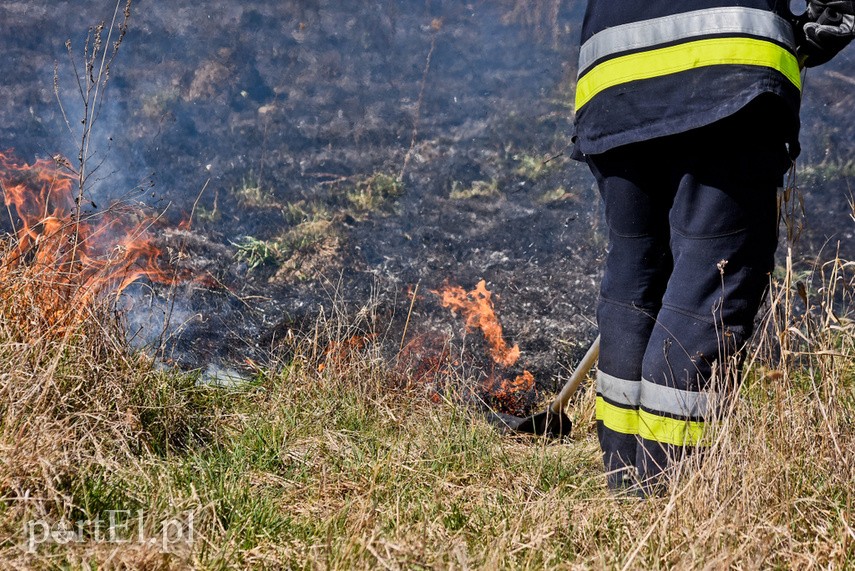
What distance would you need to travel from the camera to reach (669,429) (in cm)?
217

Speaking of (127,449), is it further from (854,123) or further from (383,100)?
(854,123)

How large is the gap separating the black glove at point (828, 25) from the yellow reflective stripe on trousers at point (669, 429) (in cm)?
118

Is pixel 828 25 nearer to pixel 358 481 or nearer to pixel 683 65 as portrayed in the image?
pixel 683 65

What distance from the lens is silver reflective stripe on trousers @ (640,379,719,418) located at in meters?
2.12

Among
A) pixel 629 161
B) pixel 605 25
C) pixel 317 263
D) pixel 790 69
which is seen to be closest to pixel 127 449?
pixel 629 161

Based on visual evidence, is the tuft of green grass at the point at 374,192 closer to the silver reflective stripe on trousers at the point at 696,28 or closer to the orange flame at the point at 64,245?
the orange flame at the point at 64,245

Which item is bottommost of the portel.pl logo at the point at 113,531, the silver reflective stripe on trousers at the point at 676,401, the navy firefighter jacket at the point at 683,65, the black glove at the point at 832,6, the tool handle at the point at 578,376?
the tool handle at the point at 578,376

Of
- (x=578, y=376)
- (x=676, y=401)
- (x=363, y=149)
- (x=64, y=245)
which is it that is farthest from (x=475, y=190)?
(x=676, y=401)

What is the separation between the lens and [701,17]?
210cm

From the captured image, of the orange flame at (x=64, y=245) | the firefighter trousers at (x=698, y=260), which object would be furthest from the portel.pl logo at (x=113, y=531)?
the firefighter trousers at (x=698, y=260)

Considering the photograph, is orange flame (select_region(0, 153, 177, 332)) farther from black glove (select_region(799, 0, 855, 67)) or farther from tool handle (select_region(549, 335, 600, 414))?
black glove (select_region(799, 0, 855, 67))

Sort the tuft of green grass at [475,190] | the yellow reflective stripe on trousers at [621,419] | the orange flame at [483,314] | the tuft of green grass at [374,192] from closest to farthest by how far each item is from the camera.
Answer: the yellow reflective stripe on trousers at [621,419], the orange flame at [483,314], the tuft of green grass at [374,192], the tuft of green grass at [475,190]

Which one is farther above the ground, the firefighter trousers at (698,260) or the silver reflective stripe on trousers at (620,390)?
the firefighter trousers at (698,260)

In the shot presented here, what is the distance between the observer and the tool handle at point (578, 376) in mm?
2803
